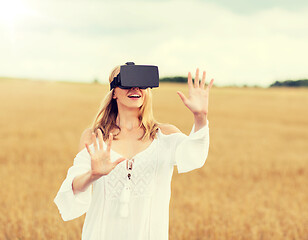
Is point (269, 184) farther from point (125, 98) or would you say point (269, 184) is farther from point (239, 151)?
point (125, 98)

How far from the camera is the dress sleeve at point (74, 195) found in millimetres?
2492

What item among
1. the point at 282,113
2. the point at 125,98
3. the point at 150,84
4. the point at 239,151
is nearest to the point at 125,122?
the point at 125,98

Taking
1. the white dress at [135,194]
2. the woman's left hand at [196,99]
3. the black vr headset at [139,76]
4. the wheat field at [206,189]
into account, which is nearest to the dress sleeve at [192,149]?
the white dress at [135,194]

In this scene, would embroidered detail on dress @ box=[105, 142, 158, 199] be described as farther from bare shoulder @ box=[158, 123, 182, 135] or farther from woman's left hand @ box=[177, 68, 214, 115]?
woman's left hand @ box=[177, 68, 214, 115]

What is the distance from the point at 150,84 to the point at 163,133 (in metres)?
0.41

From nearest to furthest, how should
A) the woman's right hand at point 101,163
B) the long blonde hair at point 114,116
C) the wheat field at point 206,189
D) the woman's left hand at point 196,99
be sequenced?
the woman's right hand at point 101,163, the woman's left hand at point 196,99, the long blonde hair at point 114,116, the wheat field at point 206,189

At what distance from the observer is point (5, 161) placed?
411 inches

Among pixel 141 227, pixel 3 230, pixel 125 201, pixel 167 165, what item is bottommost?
pixel 3 230

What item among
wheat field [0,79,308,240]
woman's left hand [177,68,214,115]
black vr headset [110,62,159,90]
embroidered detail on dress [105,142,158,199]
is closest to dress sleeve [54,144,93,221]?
embroidered detail on dress [105,142,158,199]

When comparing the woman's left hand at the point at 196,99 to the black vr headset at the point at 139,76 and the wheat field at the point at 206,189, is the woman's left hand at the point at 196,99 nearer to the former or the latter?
the black vr headset at the point at 139,76

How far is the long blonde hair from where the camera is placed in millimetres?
2677

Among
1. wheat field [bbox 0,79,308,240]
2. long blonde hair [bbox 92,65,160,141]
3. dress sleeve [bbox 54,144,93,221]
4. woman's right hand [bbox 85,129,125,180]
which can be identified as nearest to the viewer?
woman's right hand [bbox 85,129,125,180]

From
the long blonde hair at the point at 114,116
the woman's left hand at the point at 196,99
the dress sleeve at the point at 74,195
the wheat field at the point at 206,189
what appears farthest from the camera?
the wheat field at the point at 206,189

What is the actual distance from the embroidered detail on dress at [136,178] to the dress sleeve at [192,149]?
0.19 m
